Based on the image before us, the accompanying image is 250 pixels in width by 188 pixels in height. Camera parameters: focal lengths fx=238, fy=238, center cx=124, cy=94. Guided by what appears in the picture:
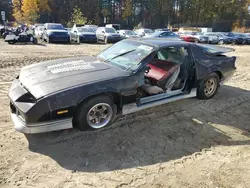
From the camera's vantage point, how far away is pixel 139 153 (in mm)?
3344

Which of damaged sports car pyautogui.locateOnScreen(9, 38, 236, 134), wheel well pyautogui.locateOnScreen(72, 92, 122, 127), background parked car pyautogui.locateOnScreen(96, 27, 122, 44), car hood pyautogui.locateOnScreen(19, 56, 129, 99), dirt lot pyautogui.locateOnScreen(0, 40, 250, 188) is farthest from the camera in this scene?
background parked car pyautogui.locateOnScreen(96, 27, 122, 44)

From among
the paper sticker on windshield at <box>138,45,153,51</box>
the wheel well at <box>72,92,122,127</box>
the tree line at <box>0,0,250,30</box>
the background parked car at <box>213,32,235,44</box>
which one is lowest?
the wheel well at <box>72,92,122,127</box>

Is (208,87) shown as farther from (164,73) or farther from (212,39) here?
(212,39)

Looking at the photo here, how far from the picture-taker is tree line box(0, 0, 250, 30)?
58500 mm

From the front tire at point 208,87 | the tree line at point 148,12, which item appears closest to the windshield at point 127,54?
the front tire at point 208,87

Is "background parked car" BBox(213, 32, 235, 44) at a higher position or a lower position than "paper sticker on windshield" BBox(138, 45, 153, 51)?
higher

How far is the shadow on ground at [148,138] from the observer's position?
125 inches

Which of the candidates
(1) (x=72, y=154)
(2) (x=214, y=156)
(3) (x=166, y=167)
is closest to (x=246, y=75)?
(2) (x=214, y=156)

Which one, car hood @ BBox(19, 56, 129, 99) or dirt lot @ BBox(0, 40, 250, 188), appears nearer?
dirt lot @ BBox(0, 40, 250, 188)

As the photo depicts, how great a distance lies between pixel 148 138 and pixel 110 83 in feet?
3.44

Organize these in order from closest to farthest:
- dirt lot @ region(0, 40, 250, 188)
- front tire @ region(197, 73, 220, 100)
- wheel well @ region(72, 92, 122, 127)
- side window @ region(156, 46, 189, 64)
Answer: dirt lot @ region(0, 40, 250, 188), wheel well @ region(72, 92, 122, 127), side window @ region(156, 46, 189, 64), front tire @ region(197, 73, 220, 100)

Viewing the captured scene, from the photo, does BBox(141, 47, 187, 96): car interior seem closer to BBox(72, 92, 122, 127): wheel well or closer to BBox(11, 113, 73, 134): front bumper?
BBox(72, 92, 122, 127): wheel well

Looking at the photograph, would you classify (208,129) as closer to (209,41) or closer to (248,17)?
(209,41)

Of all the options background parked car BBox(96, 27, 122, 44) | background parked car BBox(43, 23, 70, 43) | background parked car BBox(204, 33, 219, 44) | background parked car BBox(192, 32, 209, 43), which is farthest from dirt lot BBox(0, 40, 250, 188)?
background parked car BBox(204, 33, 219, 44)
